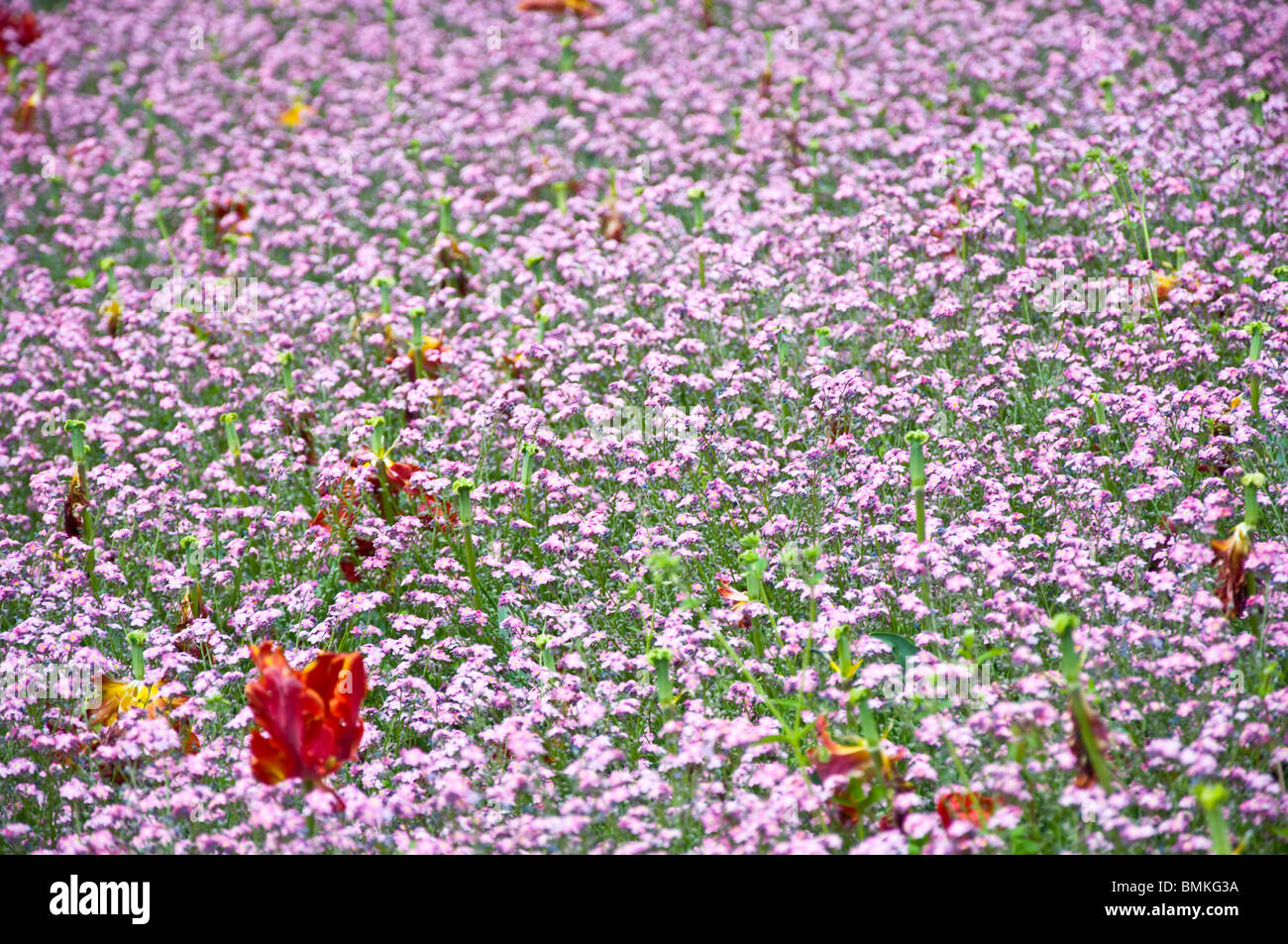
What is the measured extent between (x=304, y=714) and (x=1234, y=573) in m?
2.53

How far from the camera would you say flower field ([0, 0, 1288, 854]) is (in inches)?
135

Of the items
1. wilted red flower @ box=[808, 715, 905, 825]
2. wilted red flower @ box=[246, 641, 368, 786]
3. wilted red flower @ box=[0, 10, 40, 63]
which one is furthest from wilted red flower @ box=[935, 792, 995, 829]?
wilted red flower @ box=[0, 10, 40, 63]

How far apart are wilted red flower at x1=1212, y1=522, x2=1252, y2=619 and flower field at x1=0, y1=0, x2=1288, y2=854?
16mm

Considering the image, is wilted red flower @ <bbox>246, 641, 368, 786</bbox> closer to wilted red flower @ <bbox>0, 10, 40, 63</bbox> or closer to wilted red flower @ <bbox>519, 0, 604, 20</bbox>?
wilted red flower @ <bbox>519, 0, 604, 20</bbox>

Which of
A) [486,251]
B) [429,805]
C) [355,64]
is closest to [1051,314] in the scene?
[486,251]

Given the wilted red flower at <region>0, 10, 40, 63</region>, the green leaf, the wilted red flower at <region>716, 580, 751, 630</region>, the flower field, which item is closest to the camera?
the flower field

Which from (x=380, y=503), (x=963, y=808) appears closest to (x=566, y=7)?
(x=380, y=503)

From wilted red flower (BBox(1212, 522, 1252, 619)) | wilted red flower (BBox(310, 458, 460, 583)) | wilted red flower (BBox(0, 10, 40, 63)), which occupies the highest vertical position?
wilted red flower (BBox(0, 10, 40, 63))

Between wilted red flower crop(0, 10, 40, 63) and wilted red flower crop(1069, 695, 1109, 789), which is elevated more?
wilted red flower crop(0, 10, 40, 63)

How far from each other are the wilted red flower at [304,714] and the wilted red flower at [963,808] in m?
1.51

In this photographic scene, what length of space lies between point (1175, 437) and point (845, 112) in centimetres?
398

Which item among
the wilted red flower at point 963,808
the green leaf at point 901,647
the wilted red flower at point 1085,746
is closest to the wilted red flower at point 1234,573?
the wilted red flower at point 1085,746

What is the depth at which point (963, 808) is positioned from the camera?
319 centimetres
